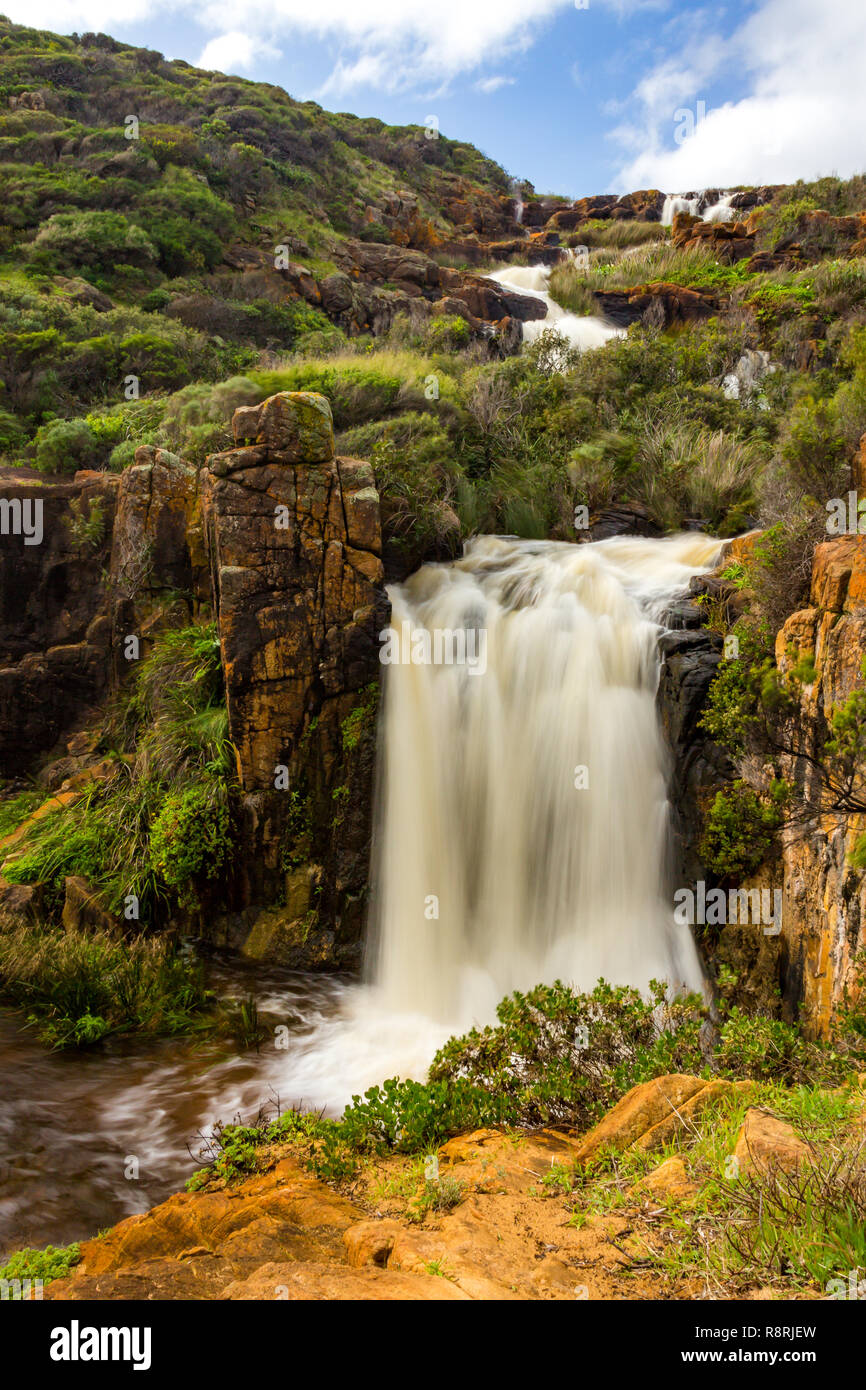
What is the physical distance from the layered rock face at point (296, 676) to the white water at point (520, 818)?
40cm

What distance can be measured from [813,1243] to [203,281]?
26.1 meters

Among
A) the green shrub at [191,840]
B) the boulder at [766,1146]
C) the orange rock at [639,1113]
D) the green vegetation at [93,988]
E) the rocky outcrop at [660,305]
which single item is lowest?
the green vegetation at [93,988]

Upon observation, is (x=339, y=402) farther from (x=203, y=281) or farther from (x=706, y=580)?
(x=203, y=281)

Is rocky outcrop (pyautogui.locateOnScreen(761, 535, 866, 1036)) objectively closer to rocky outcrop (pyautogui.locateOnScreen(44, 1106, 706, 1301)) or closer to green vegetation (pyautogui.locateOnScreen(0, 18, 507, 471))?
rocky outcrop (pyautogui.locateOnScreen(44, 1106, 706, 1301))

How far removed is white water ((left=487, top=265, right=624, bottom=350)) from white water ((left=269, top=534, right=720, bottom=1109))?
13475mm

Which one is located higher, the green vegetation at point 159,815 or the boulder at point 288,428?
the boulder at point 288,428

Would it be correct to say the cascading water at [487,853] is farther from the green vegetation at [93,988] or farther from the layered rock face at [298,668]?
the layered rock face at [298,668]

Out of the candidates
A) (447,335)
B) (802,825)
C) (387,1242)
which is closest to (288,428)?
(802,825)

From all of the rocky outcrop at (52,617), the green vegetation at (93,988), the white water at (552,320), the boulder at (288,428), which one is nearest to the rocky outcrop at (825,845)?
the green vegetation at (93,988)

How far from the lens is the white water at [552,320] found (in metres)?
22.9

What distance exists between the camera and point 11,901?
8.00 meters

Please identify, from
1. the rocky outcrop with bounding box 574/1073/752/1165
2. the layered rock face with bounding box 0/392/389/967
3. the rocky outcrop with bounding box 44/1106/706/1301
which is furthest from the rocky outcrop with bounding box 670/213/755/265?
the rocky outcrop with bounding box 44/1106/706/1301

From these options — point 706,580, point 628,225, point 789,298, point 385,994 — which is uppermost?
point 628,225
